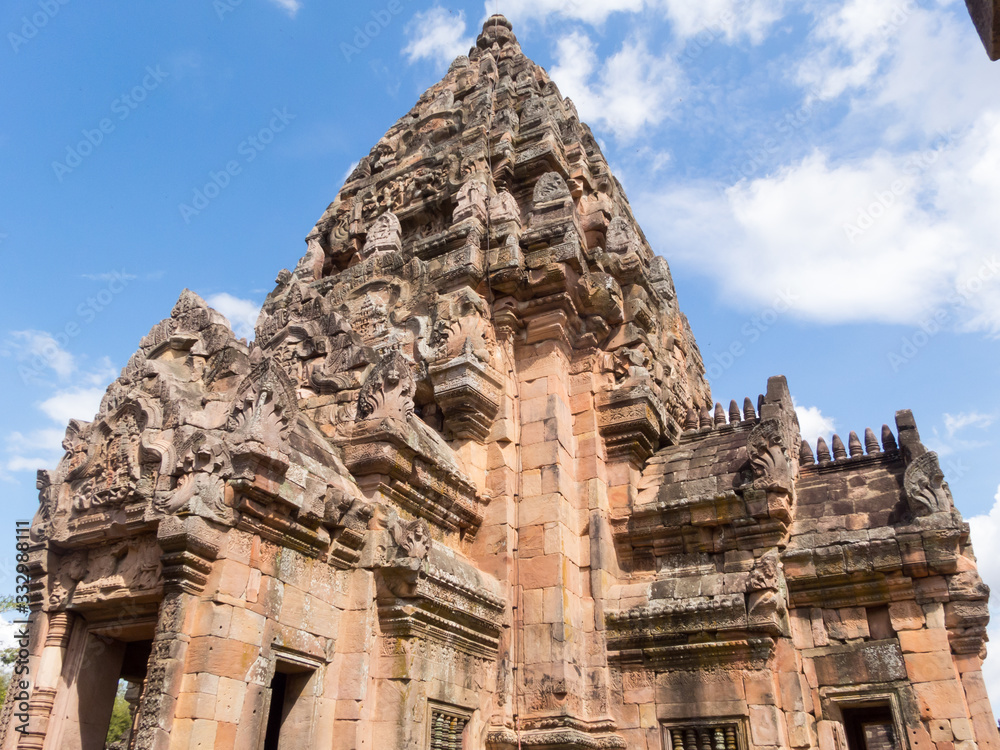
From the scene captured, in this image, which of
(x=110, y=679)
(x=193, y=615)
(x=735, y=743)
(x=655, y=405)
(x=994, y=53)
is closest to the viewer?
(x=994, y=53)

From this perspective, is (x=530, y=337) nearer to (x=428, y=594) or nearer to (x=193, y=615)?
(x=428, y=594)

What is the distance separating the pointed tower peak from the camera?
1858 centimetres

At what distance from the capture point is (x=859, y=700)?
28.8 feet

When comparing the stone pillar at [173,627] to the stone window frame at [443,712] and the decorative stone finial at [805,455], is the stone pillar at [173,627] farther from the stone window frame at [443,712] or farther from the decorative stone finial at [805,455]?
the decorative stone finial at [805,455]

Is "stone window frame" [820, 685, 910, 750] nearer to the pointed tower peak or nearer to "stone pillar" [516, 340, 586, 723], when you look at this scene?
"stone pillar" [516, 340, 586, 723]

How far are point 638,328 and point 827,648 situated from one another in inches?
208

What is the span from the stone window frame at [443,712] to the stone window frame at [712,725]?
7.46 ft

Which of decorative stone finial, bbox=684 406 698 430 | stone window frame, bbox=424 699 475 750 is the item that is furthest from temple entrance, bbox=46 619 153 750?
decorative stone finial, bbox=684 406 698 430

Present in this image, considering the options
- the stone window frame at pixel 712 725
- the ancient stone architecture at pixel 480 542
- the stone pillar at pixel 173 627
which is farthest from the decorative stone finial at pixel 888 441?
the stone pillar at pixel 173 627

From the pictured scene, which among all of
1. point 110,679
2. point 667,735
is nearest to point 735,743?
point 667,735

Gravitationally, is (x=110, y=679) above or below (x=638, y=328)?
below

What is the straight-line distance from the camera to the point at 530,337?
1161 cm

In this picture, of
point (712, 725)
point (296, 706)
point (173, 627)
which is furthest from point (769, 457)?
point (173, 627)

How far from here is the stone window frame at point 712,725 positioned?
8.60 m
